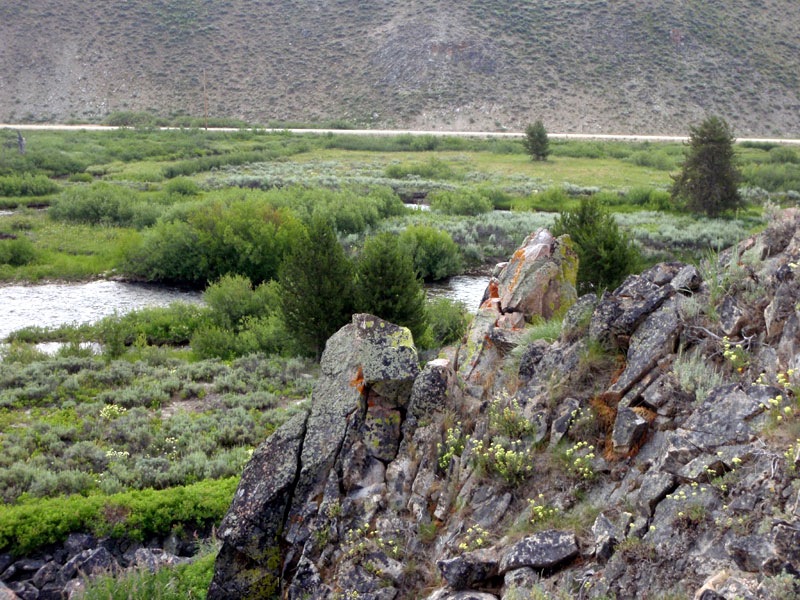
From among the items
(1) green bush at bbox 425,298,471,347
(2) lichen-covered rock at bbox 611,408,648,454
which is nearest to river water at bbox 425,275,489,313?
(1) green bush at bbox 425,298,471,347

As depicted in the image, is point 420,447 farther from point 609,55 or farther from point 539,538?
point 609,55

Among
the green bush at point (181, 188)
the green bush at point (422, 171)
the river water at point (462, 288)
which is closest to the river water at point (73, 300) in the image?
the river water at point (462, 288)

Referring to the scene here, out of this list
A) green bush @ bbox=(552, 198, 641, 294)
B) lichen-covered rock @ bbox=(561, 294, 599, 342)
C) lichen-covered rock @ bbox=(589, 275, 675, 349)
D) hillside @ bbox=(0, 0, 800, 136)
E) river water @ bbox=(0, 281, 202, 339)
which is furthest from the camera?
hillside @ bbox=(0, 0, 800, 136)

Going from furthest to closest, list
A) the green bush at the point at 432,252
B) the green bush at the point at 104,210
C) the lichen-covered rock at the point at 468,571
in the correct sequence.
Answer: the green bush at the point at 104,210 → the green bush at the point at 432,252 → the lichen-covered rock at the point at 468,571

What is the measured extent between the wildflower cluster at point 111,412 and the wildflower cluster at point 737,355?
10.7 m

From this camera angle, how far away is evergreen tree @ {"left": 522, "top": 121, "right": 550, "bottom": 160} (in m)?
47.4

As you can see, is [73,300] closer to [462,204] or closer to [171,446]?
[171,446]

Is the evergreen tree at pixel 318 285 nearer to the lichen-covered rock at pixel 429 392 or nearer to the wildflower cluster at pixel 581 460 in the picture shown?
the lichen-covered rock at pixel 429 392

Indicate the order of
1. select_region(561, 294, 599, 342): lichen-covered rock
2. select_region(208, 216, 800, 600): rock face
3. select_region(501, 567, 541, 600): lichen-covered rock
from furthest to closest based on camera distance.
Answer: select_region(561, 294, 599, 342): lichen-covered rock, select_region(501, 567, 541, 600): lichen-covered rock, select_region(208, 216, 800, 600): rock face

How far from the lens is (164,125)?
66125 mm

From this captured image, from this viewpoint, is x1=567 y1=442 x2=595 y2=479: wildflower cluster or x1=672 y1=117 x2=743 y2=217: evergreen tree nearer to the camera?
x1=567 y1=442 x2=595 y2=479: wildflower cluster

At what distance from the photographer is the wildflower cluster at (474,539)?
A: 5573 mm

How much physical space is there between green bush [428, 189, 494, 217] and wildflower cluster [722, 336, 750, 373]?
2824cm

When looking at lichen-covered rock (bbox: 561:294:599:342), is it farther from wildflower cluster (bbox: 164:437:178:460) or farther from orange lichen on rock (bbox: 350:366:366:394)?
wildflower cluster (bbox: 164:437:178:460)
